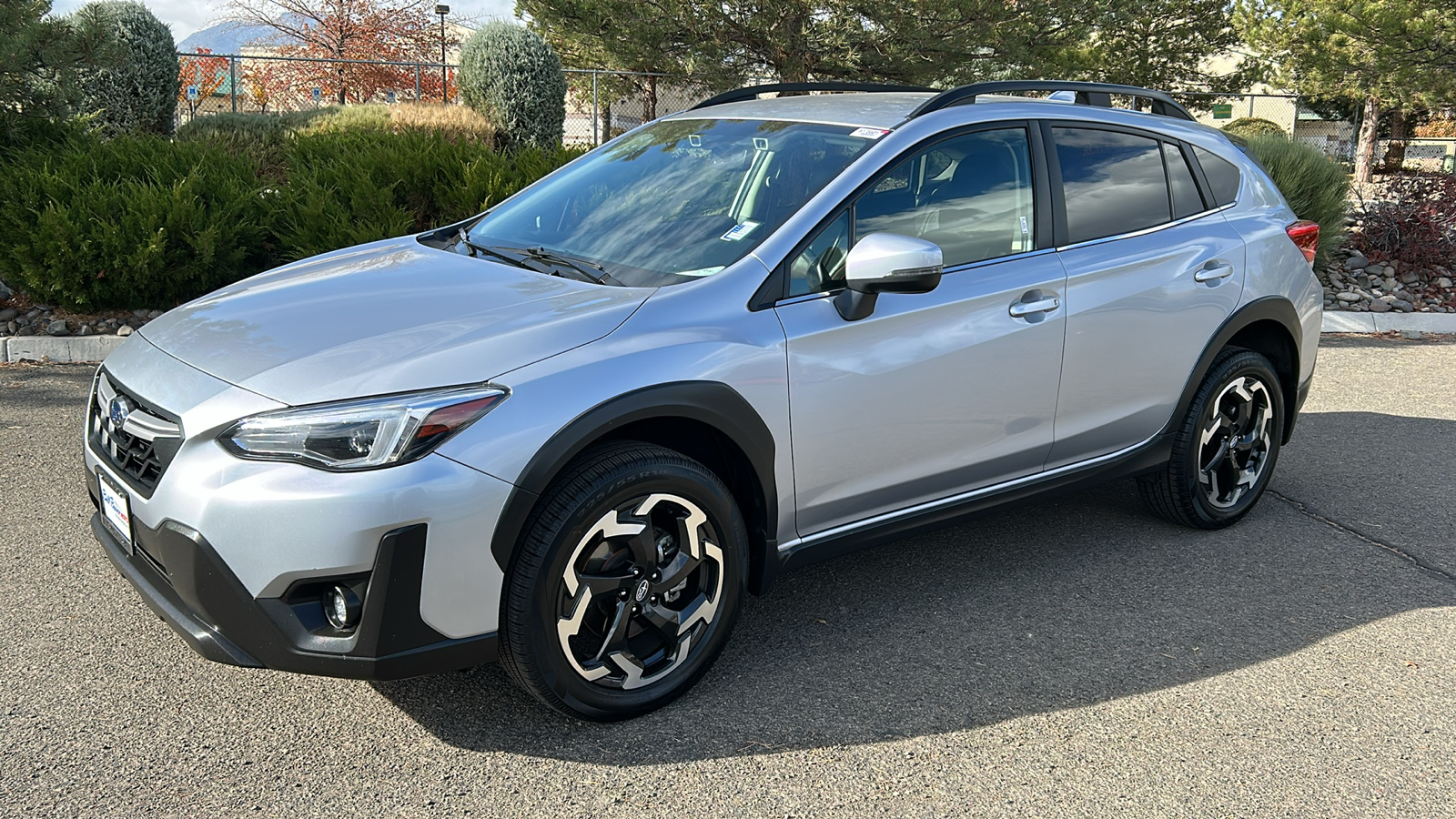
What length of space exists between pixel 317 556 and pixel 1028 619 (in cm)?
242

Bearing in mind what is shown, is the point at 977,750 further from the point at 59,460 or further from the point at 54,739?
the point at 59,460

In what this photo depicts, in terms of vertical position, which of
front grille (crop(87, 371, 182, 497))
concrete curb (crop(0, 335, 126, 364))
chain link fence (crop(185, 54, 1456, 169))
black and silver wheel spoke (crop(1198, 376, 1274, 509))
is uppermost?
chain link fence (crop(185, 54, 1456, 169))

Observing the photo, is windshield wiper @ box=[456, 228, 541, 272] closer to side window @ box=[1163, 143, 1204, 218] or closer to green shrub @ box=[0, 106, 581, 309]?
side window @ box=[1163, 143, 1204, 218]

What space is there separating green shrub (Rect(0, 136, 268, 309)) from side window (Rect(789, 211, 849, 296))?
564cm

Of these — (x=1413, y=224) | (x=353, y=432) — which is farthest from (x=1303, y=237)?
(x=1413, y=224)

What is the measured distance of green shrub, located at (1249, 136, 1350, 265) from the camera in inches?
434

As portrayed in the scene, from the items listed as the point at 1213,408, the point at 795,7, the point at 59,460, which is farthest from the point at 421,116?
the point at 1213,408

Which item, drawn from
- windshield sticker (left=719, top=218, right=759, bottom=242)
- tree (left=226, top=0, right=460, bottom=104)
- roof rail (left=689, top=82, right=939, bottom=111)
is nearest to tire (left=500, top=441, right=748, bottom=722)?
windshield sticker (left=719, top=218, right=759, bottom=242)

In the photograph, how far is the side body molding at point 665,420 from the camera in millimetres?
2914

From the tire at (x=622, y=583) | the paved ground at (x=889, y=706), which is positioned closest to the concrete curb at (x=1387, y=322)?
the paved ground at (x=889, y=706)

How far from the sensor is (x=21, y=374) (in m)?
7.07

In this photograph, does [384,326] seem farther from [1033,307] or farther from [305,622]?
[1033,307]

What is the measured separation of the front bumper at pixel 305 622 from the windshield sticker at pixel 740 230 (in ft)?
4.53

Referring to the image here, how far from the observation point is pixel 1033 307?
4016 mm
